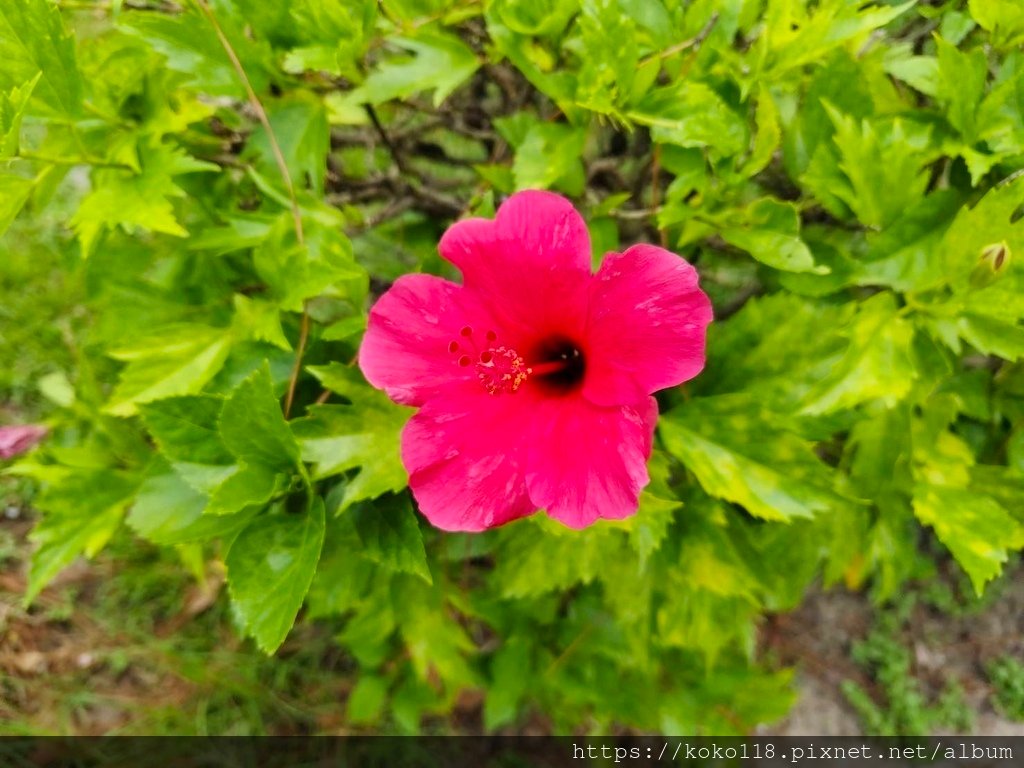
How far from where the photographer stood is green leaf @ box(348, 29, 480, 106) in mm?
1297

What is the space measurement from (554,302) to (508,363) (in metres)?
0.11

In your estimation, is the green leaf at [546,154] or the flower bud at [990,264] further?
the green leaf at [546,154]

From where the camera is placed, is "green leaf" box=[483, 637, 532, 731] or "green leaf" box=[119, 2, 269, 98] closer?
"green leaf" box=[119, 2, 269, 98]

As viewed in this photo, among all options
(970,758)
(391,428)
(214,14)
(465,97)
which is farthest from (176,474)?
(970,758)

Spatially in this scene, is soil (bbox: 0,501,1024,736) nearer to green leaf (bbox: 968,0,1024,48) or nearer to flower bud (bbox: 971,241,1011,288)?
flower bud (bbox: 971,241,1011,288)

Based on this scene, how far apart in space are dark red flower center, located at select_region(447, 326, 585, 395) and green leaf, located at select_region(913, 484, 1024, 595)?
25.6 inches

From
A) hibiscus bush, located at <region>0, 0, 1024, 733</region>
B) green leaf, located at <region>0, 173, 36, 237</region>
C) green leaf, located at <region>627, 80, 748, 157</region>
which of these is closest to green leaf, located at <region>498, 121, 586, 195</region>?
hibiscus bush, located at <region>0, 0, 1024, 733</region>

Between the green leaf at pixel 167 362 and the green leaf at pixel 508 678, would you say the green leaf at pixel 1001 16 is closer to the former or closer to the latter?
the green leaf at pixel 167 362

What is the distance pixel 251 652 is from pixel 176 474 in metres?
1.82

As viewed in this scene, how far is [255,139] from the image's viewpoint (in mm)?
1393

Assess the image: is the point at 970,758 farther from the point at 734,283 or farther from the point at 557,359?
the point at 557,359

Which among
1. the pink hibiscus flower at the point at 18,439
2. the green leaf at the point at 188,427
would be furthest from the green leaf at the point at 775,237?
the pink hibiscus flower at the point at 18,439

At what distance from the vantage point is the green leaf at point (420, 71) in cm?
130

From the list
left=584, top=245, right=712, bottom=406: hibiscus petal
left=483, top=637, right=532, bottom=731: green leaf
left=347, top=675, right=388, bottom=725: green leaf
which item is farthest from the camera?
left=347, top=675, right=388, bottom=725: green leaf
